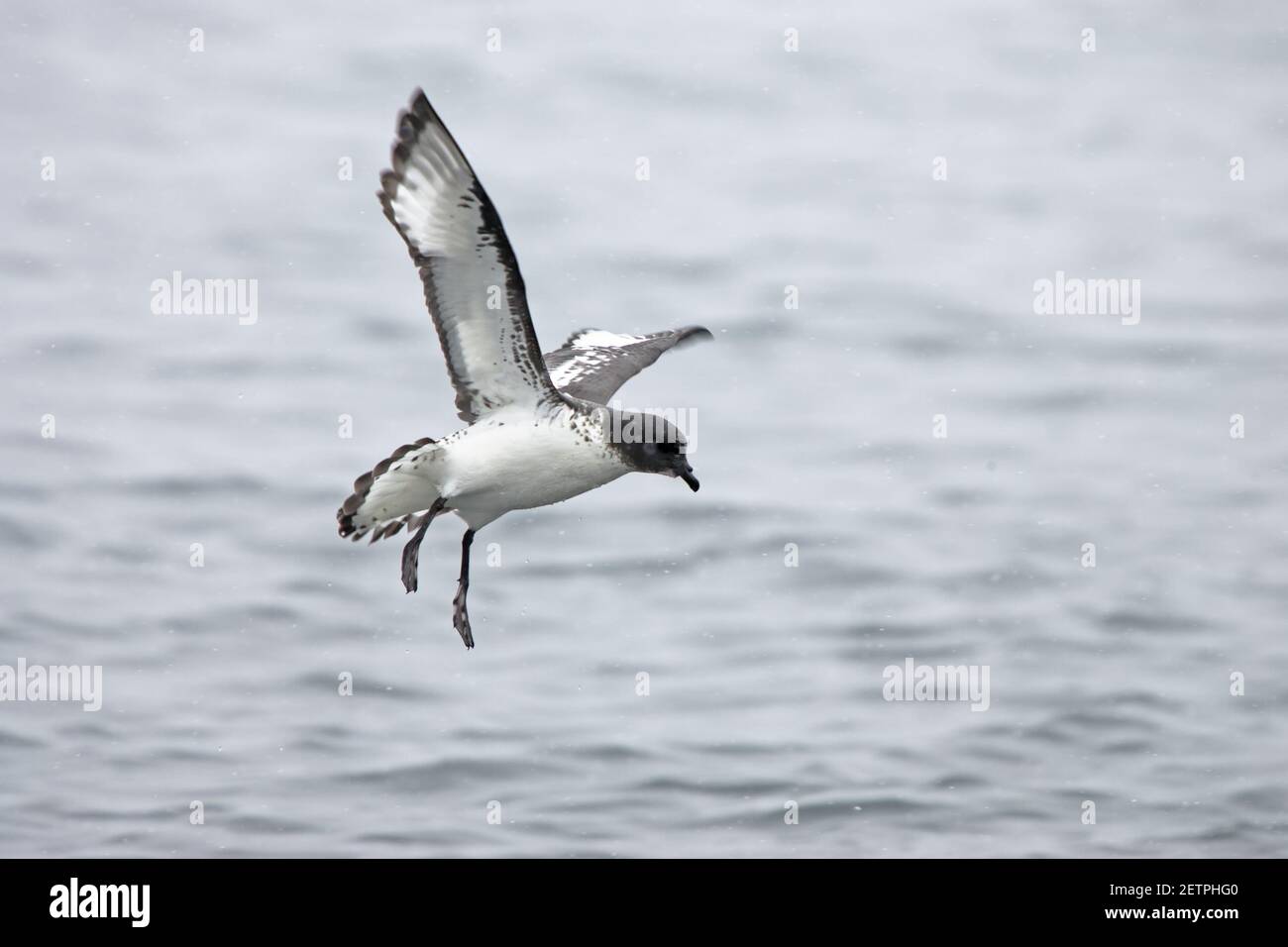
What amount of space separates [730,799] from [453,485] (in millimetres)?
12201

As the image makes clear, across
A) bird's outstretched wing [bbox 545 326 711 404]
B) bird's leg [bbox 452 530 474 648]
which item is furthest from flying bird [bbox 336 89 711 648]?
bird's outstretched wing [bbox 545 326 711 404]

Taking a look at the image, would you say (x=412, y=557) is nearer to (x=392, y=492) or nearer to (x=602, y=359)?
(x=392, y=492)

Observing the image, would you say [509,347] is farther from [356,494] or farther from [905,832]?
[905,832]

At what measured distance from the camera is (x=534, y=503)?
13.6 metres

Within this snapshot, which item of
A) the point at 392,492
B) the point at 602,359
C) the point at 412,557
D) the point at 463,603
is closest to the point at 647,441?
the point at 392,492

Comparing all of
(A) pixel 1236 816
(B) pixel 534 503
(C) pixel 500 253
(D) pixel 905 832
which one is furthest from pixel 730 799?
(C) pixel 500 253

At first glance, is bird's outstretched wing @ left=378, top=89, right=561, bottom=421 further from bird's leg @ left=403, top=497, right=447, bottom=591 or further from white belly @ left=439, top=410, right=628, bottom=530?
bird's leg @ left=403, top=497, right=447, bottom=591

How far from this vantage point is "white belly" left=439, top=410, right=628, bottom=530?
13.2 meters

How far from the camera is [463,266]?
503 inches

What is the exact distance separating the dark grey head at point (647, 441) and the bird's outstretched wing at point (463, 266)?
513 mm

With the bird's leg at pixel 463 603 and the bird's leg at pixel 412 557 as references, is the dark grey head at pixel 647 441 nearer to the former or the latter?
the bird's leg at pixel 412 557

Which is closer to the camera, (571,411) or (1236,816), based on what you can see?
(571,411)

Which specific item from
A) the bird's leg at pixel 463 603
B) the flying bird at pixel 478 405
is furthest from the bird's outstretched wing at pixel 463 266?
the bird's leg at pixel 463 603

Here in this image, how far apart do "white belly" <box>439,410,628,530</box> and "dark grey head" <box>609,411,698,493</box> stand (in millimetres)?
109
